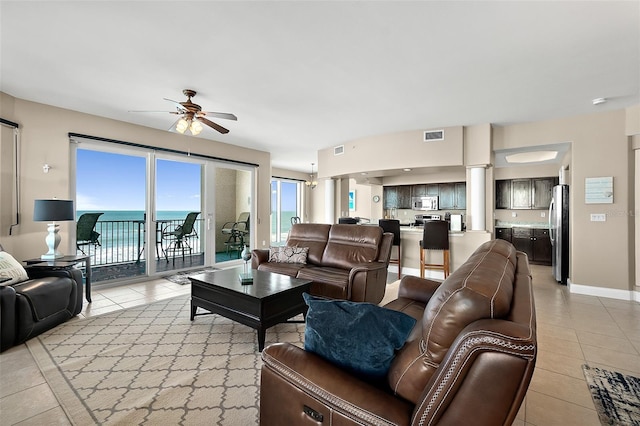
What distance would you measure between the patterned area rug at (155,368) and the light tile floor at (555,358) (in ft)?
0.37

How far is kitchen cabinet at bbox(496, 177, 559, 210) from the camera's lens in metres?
6.68

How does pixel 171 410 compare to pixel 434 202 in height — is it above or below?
below

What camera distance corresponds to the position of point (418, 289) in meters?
2.41

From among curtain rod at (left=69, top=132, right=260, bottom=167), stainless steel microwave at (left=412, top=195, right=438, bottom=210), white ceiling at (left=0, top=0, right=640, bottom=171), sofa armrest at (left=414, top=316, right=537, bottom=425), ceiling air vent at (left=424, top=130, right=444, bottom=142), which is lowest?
sofa armrest at (left=414, top=316, right=537, bottom=425)

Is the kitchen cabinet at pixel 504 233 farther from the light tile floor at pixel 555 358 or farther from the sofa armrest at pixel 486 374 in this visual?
the sofa armrest at pixel 486 374

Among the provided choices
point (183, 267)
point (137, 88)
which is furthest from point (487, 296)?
point (183, 267)

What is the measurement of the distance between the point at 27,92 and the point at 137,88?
58.4 inches

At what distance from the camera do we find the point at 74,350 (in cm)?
252

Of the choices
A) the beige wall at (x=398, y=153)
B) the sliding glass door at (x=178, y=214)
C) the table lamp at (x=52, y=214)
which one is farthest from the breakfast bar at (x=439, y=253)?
the table lamp at (x=52, y=214)

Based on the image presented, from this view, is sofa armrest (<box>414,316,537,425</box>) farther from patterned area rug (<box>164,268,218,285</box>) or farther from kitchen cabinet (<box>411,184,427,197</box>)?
kitchen cabinet (<box>411,184,427,197</box>)

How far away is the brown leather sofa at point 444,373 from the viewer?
80 cm

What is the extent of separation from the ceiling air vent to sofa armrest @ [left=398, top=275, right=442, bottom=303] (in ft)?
11.6

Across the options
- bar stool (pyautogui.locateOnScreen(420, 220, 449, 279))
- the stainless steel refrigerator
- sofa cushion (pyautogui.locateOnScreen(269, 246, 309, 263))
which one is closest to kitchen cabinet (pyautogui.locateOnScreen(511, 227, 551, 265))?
the stainless steel refrigerator

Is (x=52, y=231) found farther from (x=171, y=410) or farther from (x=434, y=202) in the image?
(x=434, y=202)
